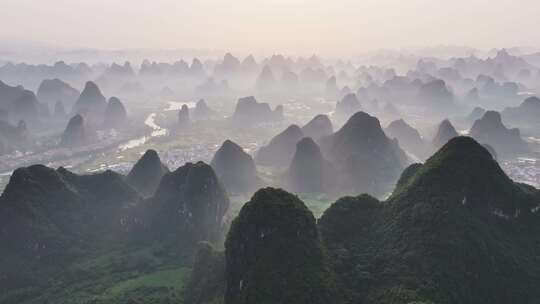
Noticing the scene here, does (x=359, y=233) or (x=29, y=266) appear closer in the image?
(x=359, y=233)

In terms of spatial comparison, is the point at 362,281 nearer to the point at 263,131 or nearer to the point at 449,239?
the point at 449,239

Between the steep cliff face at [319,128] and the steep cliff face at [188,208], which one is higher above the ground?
the steep cliff face at [319,128]

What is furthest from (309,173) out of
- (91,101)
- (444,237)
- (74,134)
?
(91,101)

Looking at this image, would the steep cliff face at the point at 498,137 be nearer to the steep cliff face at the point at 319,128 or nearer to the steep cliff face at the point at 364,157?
the steep cliff face at the point at 364,157

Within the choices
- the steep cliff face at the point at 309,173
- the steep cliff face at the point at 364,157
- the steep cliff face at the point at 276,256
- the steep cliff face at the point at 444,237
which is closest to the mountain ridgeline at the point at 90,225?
the steep cliff face at the point at 276,256

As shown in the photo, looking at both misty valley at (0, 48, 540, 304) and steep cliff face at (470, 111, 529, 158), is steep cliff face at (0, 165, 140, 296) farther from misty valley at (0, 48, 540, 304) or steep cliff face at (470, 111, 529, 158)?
steep cliff face at (470, 111, 529, 158)

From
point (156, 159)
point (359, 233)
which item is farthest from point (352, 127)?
point (359, 233)

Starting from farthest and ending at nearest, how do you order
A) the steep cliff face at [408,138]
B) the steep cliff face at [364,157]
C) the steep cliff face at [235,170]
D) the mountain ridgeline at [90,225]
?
the steep cliff face at [408,138] < the steep cliff face at [235,170] < the steep cliff face at [364,157] < the mountain ridgeline at [90,225]

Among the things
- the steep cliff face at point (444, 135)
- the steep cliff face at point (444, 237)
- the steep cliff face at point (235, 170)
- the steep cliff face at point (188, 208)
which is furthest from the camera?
the steep cliff face at point (444, 135)

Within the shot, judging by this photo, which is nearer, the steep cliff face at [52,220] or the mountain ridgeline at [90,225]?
the mountain ridgeline at [90,225]

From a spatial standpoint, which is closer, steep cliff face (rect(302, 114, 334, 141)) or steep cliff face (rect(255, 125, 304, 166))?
steep cliff face (rect(255, 125, 304, 166))

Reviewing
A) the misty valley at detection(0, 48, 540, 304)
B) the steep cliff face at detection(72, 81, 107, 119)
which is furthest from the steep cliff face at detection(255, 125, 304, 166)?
the steep cliff face at detection(72, 81, 107, 119)
